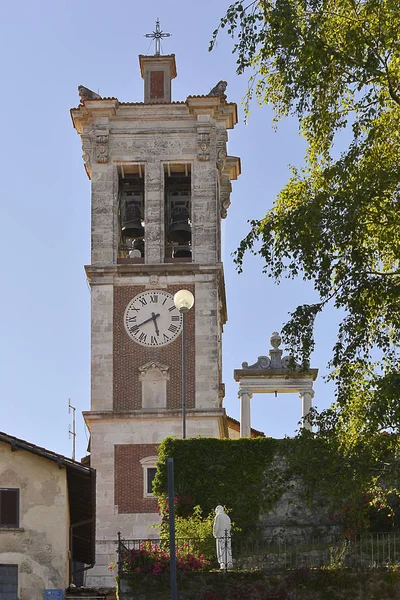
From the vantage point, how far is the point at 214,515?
155ft

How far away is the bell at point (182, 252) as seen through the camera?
69625 mm

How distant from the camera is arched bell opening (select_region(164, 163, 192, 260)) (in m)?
69.8

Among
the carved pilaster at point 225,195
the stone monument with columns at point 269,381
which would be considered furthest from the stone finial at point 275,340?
the carved pilaster at point 225,195

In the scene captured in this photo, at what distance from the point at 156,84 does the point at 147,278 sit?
919 centimetres

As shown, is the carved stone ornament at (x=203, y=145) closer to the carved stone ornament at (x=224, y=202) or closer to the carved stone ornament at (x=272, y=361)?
the carved stone ornament at (x=224, y=202)

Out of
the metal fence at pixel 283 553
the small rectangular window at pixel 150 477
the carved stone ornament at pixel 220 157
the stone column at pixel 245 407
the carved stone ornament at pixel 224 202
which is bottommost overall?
the metal fence at pixel 283 553

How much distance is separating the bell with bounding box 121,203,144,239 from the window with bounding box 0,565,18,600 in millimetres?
25520

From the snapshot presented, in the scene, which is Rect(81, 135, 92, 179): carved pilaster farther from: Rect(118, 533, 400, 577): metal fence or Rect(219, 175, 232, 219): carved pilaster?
Rect(118, 533, 400, 577): metal fence

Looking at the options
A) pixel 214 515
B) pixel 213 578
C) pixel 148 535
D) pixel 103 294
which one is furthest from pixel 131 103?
pixel 213 578

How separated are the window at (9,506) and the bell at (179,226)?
962 inches

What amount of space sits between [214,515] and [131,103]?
26.4m

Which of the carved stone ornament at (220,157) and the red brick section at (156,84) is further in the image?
the red brick section at (156,84)

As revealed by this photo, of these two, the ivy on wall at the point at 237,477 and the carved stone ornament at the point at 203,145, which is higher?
the carved stone ornament at the point at 203,145

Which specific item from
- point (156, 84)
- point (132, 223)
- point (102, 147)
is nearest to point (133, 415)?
point (132, 223)
